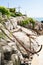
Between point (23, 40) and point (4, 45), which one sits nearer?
point (4, 45)

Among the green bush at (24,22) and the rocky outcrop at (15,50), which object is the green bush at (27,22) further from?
the rocky outcrop at (15,50)

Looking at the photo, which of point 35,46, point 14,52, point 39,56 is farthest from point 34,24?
point 14,52

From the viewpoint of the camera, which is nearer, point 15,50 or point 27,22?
point 15,50

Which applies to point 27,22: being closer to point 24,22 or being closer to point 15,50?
point 24,22

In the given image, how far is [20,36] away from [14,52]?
8.32 metres

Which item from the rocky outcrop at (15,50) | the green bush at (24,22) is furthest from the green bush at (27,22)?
the rocky outcrop at (15,50)

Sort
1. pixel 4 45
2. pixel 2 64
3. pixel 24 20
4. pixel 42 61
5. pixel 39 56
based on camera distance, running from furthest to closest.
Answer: pixel 24 20, pixel 39 56, pixel 42 61, pixel 4 45, pixel 2 64

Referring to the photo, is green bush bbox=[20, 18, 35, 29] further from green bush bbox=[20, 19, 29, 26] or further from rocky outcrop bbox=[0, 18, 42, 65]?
rocky outcrop bbox=[0, 18, 42, 65]

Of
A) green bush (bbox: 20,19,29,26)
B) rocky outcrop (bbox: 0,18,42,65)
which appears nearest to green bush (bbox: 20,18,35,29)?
green bush (bbox: 20,19,29,26)

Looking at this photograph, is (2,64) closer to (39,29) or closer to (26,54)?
(26,54)

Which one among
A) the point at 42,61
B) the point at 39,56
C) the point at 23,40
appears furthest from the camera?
the point at 23,40

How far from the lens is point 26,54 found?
804 inches

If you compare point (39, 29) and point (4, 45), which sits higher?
point (4, 45)

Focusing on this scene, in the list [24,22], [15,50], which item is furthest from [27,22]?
[15,50]
